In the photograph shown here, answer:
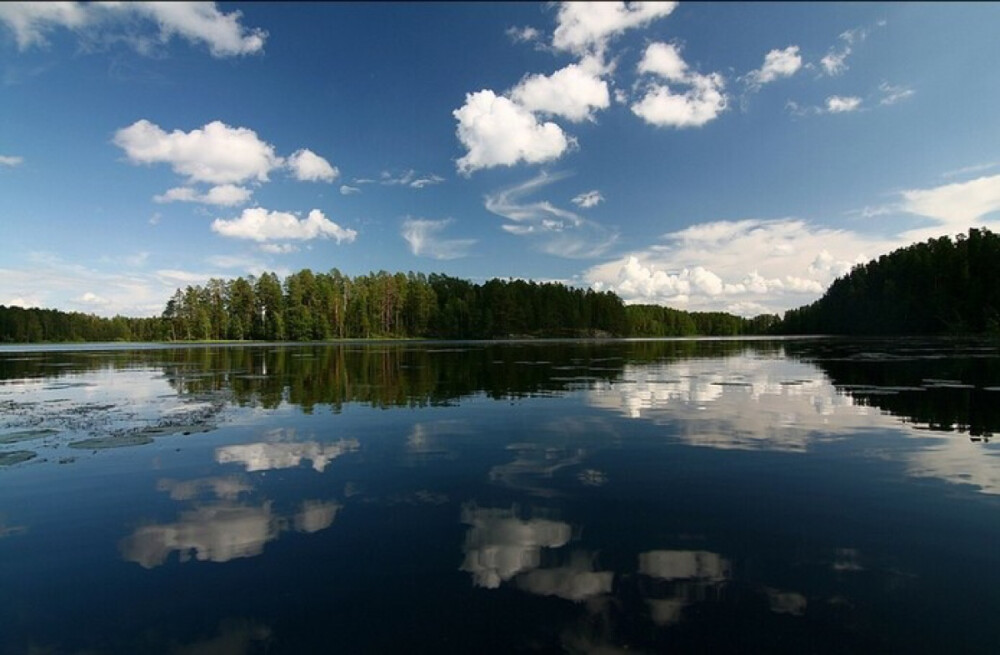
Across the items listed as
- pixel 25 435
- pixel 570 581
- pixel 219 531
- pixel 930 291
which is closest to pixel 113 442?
pixel 25 435

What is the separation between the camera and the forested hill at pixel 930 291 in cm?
13550

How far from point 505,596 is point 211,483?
8.63m

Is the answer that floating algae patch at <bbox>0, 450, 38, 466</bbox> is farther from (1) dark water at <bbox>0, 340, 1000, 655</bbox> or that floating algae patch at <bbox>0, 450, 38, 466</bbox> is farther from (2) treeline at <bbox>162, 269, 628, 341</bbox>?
(2) treeline at <bbox>162, 269, 628, 341</bbox>

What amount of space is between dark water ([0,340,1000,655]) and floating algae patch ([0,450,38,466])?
0.34ft

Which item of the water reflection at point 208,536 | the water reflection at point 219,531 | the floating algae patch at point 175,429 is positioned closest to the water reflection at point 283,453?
the water reflection at point 219,531

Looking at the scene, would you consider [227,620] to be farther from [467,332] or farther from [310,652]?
[467,332]

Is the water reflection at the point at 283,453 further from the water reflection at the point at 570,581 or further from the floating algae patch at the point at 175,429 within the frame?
the water reflection at the point at 570,581

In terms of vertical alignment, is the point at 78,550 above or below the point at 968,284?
below

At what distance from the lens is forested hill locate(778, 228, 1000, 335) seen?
445ft

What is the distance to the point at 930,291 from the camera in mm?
150375

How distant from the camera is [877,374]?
35.5m

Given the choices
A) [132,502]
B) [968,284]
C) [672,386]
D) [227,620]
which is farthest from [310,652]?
[968,284]

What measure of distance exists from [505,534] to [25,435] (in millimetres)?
17750

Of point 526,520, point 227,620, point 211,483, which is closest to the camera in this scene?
point 227,620
